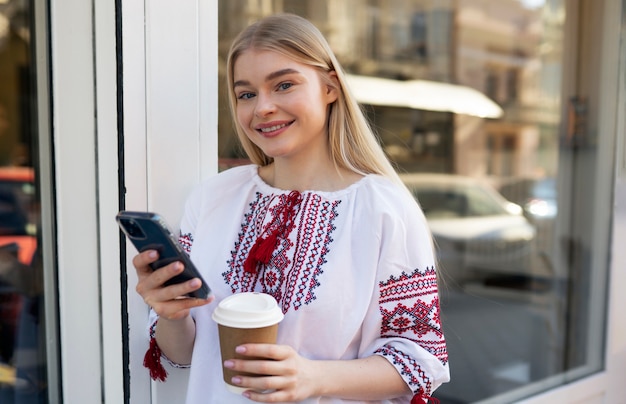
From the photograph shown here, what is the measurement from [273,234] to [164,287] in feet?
0.86

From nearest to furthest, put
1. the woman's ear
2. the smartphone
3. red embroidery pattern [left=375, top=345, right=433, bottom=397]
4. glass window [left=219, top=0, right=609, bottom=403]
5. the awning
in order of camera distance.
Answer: the smartphone → red embroidery pattern [left=375, top=345, right=433, bottom=397] → the woman's ear → glass window [left=219, top=0, right=609, bottom=403] → the awning

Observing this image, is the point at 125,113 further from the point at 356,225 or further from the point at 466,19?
the point at 466,19

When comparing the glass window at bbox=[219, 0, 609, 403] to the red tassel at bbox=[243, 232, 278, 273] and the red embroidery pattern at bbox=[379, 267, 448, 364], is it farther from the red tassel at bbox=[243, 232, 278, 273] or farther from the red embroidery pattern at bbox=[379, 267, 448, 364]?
the red embroidery pattern at bbox=[379, 267, 448, 364]

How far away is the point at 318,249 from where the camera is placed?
1.17 m

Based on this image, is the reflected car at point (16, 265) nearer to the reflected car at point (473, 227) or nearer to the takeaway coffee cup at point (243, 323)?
the takeaway coffee cup at point (243, 323)

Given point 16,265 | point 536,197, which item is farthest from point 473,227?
point 16,265

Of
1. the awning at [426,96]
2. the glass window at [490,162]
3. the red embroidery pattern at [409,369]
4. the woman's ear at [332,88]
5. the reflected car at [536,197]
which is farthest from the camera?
the awning at [426,96]

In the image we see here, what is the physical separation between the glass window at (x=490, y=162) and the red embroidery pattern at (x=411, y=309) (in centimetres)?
71

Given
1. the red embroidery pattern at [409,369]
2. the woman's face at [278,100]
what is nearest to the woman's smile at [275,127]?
the woman's face at [278,100]

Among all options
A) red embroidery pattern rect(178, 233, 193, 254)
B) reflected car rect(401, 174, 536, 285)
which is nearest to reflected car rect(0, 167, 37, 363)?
red embroidery pattern rect(178, 233, 193, 254)

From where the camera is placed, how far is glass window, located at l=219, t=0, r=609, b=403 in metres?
3.23

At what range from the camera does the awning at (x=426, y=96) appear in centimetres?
650

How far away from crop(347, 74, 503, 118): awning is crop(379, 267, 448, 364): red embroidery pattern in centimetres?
527

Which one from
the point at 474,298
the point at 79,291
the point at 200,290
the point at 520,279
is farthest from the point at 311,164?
the point at 474,298
